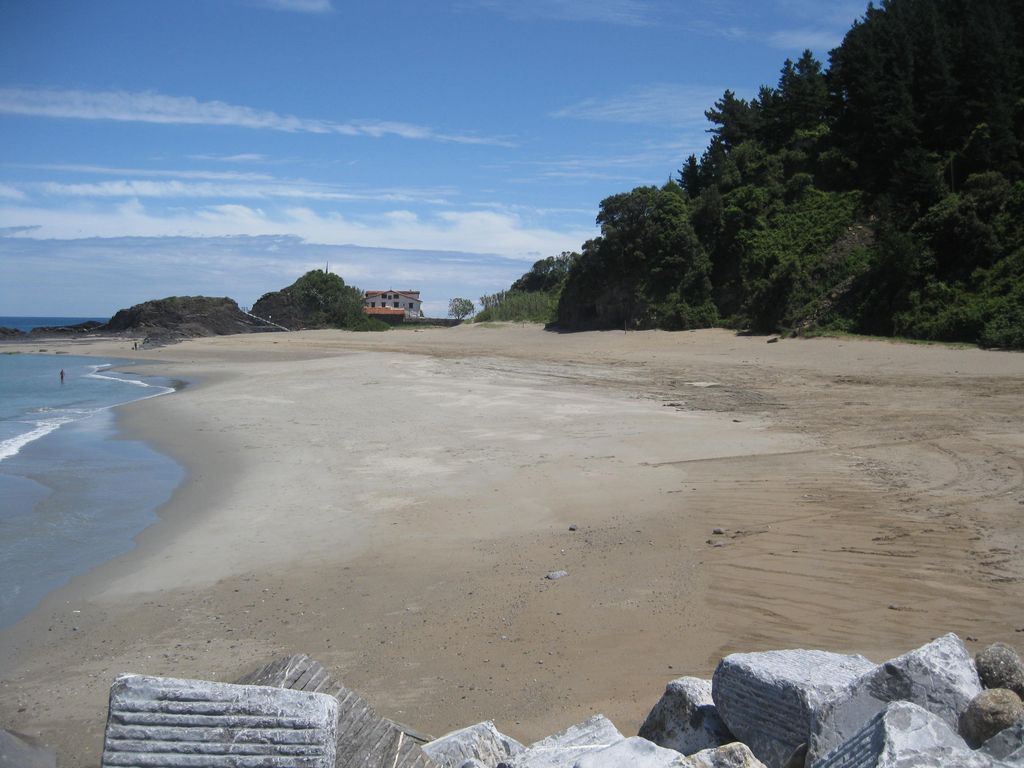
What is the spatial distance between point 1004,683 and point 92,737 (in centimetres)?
498

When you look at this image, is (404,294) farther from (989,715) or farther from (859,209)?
(989,715)

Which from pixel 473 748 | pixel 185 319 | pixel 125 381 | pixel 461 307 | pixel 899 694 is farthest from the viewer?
pixel 461 307

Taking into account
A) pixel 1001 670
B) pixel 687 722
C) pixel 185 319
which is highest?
pixel 185 319

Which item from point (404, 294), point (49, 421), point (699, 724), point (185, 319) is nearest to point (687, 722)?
point (699, 724)

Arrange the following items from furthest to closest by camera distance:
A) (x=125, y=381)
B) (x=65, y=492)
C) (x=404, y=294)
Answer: (x=404, y=294) < (x=125, y=381) < (x=65, y=492)

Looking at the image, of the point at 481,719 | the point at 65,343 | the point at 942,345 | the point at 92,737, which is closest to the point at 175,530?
the point at 92,737

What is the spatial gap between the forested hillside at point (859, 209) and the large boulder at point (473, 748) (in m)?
22.0

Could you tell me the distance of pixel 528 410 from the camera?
17.8 m

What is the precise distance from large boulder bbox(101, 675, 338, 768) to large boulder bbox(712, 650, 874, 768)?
1.86 metres

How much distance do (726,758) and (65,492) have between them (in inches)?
466

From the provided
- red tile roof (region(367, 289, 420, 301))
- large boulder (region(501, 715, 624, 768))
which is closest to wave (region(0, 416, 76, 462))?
large boulder (region(501, 715, 624, 768))

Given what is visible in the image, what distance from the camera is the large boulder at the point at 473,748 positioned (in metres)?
4.02

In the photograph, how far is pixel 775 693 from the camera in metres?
3.84

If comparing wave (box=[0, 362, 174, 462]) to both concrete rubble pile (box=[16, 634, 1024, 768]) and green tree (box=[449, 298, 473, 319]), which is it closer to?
concrete rubble pile (box=[16, 634, 1024, 768])
